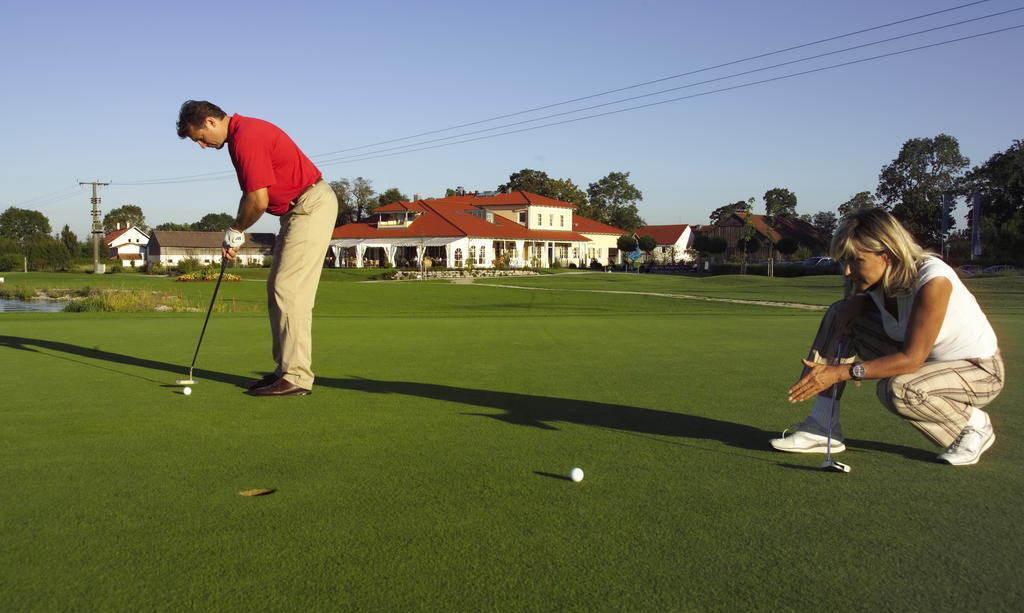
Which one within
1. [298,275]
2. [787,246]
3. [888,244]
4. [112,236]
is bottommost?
[298,275]

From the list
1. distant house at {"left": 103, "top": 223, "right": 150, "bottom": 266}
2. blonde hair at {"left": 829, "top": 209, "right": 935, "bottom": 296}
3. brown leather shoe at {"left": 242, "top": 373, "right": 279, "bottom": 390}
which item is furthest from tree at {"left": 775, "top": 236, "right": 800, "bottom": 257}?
distant house at {"left": 103, "top": 223, "right": 150, "bottom": 266}

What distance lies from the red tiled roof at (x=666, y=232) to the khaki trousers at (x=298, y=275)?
85934 mm

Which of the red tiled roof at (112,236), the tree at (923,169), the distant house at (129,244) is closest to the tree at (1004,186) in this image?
the tree at (923,169)

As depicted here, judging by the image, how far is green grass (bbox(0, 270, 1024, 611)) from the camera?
2.22 metres

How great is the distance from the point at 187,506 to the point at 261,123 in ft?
11.5

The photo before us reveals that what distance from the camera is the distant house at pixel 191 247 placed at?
3836 inches

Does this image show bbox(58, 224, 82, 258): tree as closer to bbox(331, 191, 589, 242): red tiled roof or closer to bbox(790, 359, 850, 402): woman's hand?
bbox(331, 191, 589, 242): red tiled roof

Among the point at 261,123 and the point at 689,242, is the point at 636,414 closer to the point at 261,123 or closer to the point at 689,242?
the point at 261,123

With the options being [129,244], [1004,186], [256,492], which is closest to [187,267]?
[256,492]

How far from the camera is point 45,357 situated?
7.23 m

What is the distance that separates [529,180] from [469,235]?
36.4m

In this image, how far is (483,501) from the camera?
9.75ft

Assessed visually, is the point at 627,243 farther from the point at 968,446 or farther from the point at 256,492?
the point at 256,492

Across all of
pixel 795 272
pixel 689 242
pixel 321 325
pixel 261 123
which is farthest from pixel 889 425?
pixel 689 242
